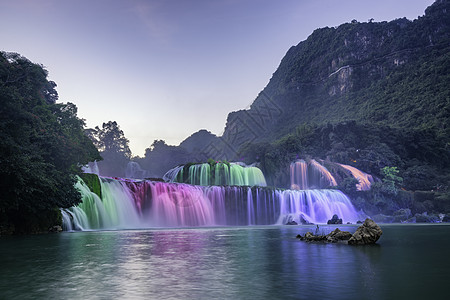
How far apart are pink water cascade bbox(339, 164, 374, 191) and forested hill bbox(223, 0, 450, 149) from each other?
Result: 19477 mm

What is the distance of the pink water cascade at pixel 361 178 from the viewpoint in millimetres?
50781

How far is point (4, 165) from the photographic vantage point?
1318 centimetres

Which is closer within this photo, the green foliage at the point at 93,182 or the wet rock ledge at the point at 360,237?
the wet rock ledge at the point at 360,237

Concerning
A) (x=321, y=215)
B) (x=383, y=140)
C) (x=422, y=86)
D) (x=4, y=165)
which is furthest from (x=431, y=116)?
(x=4, y=165)

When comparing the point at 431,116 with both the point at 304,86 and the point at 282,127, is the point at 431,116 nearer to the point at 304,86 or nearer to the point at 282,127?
the point at 282,127

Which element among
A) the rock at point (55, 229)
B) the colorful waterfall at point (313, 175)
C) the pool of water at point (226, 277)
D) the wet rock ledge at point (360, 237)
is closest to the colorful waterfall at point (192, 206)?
the rock at point (55, 229)

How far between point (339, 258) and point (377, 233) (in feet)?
14.3

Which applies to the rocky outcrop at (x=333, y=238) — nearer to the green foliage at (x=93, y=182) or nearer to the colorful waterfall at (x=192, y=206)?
the colorful waterfall at (x=192, y=206)

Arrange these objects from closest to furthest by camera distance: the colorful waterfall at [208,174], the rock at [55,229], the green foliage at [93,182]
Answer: the rock at [55,229] → the green foliage at [93,182] → the colorful waterfall at [208,174]

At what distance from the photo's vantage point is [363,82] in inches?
4237

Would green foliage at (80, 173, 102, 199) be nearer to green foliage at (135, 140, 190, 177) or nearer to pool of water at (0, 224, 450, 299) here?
pool of water at (0, 224, 450, 299)

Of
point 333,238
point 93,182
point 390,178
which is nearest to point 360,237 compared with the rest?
point 333,238

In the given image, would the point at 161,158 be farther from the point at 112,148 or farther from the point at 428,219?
the point at 428,219

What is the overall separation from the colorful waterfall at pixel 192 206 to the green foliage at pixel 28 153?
3.68m
